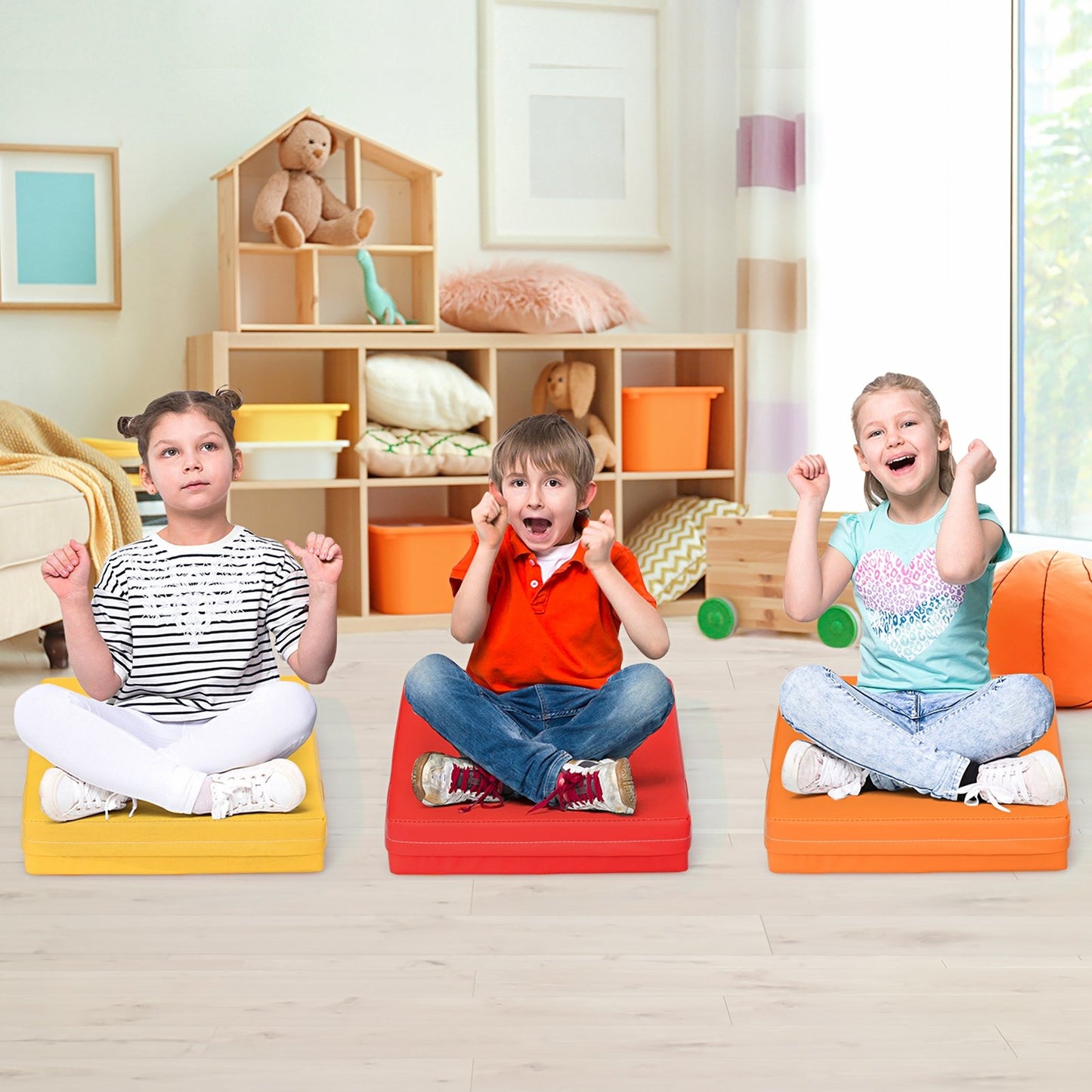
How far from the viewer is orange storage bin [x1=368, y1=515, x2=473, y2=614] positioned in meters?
3.33

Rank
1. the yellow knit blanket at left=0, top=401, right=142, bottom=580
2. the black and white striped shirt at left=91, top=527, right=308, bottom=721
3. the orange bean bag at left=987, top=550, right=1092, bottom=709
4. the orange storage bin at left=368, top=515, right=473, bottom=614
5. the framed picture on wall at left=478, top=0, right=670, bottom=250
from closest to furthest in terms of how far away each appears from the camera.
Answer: the black and white striped shirt at left=91, top=527, right=308, bottom=721, the orange bean bag at left=987, top=550, right=1092, bottom=709, the yellow knit blanket at left=0, top=401, right=142, bottom=580, the orange storage bin at left=368, top=515, right=473, bottom=614, the framed picture on wall at left=478, top=0, right=670, bottom=250

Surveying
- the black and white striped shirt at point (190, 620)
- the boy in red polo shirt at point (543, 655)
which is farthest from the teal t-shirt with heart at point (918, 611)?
the black and white striped shirt at point (190, 620)

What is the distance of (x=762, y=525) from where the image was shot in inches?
126

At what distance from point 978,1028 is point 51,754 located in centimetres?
104

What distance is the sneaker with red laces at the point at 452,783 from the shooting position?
64.1 inches

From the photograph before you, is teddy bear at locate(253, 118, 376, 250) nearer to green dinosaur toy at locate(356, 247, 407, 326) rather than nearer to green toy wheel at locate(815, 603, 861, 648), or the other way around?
green dinosaur toy at locate(356, 247, 407, 326)

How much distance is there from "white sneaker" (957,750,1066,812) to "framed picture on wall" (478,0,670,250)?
2.39 metres

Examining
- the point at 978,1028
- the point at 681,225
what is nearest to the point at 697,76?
the point at 681,225

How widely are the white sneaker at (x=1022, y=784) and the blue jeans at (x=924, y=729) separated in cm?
2

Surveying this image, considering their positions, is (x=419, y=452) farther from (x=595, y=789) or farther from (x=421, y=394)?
(x=595, y=789)

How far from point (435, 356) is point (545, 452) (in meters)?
1.91

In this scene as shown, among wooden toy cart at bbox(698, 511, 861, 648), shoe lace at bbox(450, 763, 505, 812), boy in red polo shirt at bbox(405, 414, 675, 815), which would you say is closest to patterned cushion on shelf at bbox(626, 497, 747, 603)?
wooden toy cart at bbox(698, 511, 861, 648)

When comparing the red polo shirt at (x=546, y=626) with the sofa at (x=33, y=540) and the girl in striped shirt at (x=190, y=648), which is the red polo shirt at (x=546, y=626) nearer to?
the girl in striped shirt at (x=190, y=648)

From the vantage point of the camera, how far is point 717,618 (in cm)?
319
